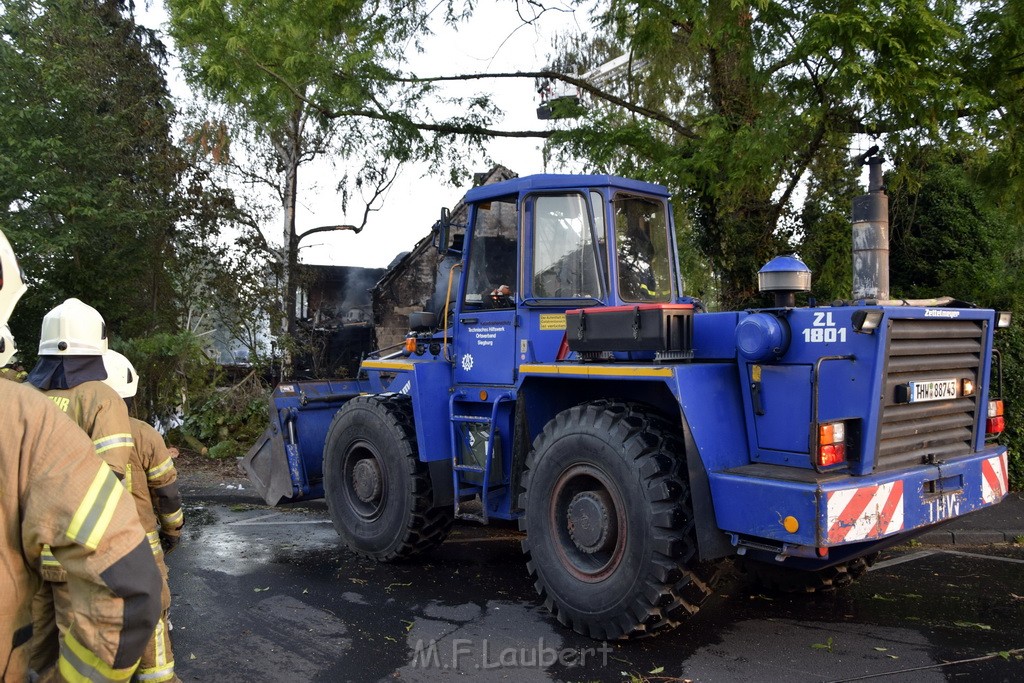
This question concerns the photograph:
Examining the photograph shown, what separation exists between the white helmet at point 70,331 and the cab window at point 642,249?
131 inches

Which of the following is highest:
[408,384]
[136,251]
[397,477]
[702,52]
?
[702,52]

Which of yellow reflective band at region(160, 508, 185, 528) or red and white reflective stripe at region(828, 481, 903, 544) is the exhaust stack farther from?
yellow reflective band at region(160, 508, 185, 528)

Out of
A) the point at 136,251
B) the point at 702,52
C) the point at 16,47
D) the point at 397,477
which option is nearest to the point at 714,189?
the point at 702,52

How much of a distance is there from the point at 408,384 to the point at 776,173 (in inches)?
168

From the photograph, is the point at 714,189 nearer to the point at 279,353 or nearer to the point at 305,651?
the point at 305,651

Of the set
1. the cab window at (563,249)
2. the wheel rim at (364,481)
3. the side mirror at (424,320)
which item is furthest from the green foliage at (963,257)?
the wheel rim at (364,481)

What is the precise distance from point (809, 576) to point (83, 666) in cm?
499

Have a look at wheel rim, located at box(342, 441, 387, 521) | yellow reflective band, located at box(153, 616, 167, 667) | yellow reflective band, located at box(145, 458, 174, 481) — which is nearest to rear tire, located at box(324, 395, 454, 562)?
wheel rim, located at box(342, 441, 387, 521)

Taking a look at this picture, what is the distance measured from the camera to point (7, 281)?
1875 mm

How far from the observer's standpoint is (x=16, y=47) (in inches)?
448

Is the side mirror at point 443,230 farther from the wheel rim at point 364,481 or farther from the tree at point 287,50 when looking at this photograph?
the tree at point 287,50

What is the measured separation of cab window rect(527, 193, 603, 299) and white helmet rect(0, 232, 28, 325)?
4.13m

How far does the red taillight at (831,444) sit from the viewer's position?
168 inches

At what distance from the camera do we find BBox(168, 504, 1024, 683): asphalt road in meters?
4.51
